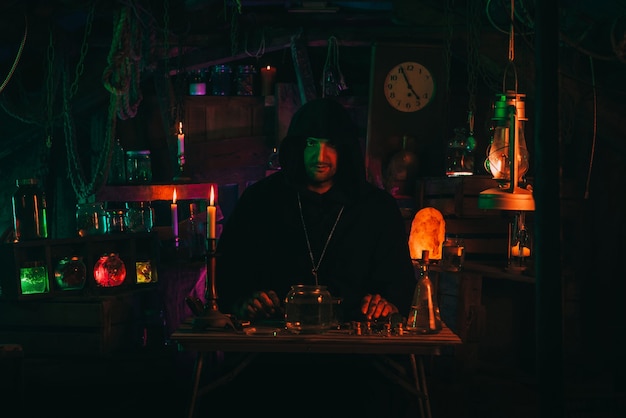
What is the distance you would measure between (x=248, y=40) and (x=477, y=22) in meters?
2.27

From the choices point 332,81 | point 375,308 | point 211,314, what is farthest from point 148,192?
point 375,308

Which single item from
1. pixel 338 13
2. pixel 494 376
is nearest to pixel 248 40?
pixel 338 13

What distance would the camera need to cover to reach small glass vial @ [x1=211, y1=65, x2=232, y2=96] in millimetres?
9172

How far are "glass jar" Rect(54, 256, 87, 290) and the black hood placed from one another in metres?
2.51

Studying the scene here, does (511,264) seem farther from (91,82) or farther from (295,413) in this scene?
(91,82)

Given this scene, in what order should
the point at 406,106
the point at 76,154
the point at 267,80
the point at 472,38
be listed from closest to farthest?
the point at 472,38
the point at 76,154
the point at 406,106
the point at 267,80

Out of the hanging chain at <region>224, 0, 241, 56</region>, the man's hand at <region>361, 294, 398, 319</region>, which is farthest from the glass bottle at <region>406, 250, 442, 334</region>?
the hanging chain at <region>224, 0, 241, 56</region>

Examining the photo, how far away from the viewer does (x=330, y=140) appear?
18.0 ft

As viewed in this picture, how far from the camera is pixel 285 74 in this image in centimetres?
958

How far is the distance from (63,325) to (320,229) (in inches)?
114

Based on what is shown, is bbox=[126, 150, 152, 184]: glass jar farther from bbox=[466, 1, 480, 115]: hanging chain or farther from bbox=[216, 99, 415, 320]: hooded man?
bbox=[466, 1, 480, 115]: hanging chain

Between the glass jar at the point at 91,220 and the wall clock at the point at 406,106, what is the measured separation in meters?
2.50

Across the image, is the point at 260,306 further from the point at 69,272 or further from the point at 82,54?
the point at 82,54

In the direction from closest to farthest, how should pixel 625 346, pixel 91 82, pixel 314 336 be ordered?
pixel 314 336 → pixel 625 346 → pixel 91 82
